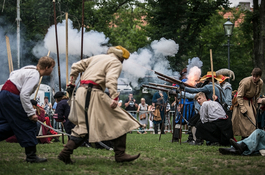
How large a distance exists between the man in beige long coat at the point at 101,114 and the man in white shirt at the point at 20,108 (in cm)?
58

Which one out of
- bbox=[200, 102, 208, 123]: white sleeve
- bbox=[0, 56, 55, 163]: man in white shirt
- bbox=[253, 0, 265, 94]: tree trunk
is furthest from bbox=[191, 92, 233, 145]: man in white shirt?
bbox=[253, 0, 265, 94]: tree trunk

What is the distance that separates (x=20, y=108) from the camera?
507 centimetres

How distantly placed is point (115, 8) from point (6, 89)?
18974mm

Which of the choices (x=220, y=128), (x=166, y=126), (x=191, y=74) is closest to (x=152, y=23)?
(x=166, y=126)

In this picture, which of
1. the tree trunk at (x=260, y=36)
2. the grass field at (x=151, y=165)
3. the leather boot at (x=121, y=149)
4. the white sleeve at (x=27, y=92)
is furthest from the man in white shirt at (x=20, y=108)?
the tree trunk at (x=260, y=36)

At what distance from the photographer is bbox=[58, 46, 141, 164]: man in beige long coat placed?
504 cm

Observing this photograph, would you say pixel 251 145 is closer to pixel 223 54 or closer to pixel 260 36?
pixel 260 36

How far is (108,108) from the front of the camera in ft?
16.9

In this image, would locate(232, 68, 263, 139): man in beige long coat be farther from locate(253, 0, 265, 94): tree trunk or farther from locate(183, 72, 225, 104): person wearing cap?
locate(253, 0, 265, 94): tree trunk

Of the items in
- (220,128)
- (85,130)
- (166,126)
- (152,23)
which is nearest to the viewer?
(85,130)

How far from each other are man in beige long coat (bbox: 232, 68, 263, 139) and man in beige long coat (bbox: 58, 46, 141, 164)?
10.8 ft

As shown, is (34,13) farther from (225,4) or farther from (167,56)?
(225,4)

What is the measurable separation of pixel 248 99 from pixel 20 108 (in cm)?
485

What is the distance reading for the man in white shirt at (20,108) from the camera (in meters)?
5.04
